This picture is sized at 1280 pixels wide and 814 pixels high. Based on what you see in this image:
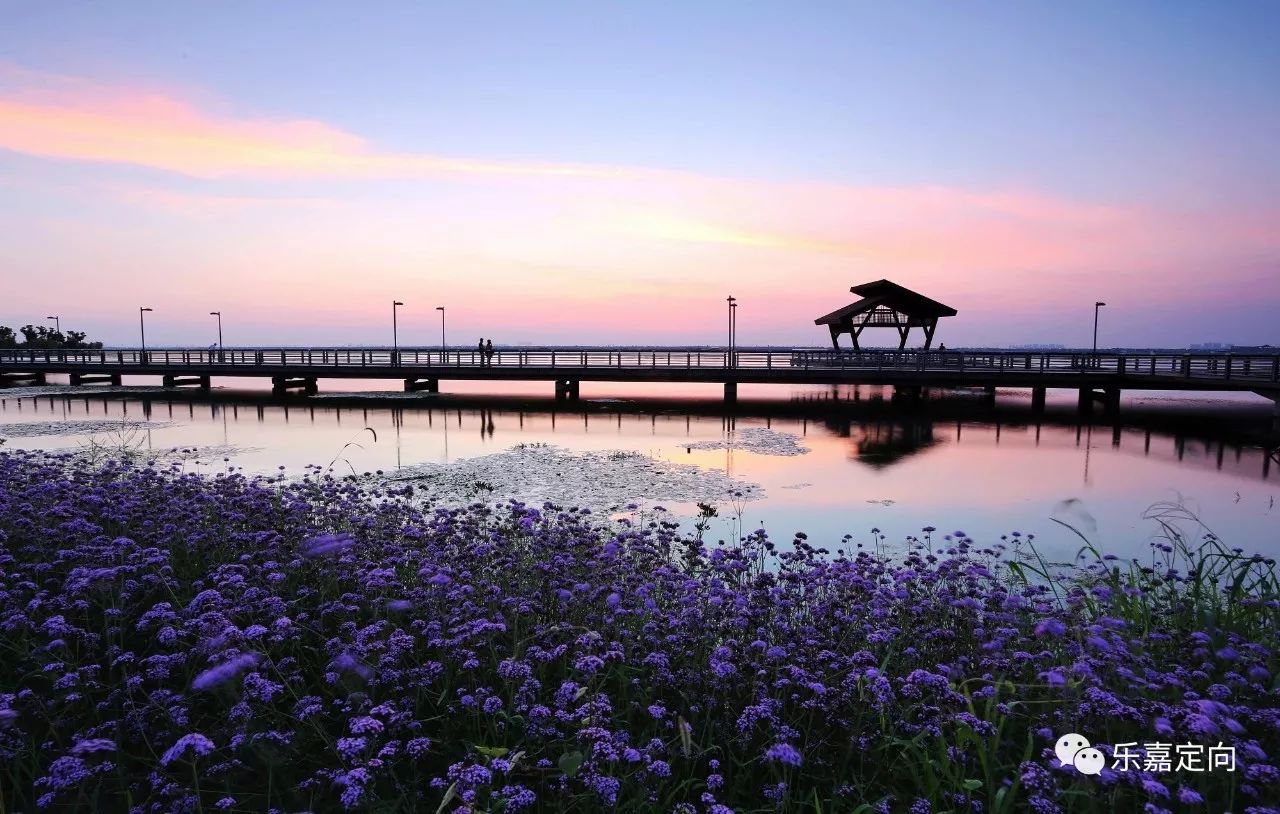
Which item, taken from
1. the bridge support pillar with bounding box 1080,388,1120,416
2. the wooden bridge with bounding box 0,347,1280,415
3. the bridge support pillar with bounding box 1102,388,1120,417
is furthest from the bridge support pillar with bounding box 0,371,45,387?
the bridge support pillar with bounding box 1102,388,1120,417

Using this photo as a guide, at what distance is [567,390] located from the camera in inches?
1462

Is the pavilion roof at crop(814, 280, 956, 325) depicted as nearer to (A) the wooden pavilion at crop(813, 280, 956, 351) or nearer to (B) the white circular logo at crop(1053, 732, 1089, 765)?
(A) the wooden pavilion at crop(813, 280, 956, 351)

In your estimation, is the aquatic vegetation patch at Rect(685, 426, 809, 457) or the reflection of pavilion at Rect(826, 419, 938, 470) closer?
the reflection of pavilion at Rect(826, 419, 938, 470)

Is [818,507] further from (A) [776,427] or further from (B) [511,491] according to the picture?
(A) [776,427]

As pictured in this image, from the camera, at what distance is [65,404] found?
32562 millimetres

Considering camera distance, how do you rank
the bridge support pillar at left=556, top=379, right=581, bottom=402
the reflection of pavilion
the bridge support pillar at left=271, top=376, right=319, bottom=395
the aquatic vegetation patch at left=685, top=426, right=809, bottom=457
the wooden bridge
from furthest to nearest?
the bridge support pillar at left=271, top=376, right=319, bottom=395 < the bridge support pillar at left=556, top=379, right=581, bottom=402 < the wooden bridge < the aquatic vegetation patch at left=685, top=426, right=809, bottom=457 < the reflection of pavilion

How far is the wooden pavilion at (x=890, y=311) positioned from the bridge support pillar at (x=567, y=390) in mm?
14728

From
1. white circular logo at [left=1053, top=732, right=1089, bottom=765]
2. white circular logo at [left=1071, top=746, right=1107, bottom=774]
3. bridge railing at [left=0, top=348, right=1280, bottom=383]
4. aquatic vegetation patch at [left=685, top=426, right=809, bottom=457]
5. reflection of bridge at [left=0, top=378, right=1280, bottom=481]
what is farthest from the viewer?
bridge railing at [left=0, top=348, right=1280, bottom=383]

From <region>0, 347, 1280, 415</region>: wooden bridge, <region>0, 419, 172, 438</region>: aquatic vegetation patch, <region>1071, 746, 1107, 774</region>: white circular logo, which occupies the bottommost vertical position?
<region>0, 419, 172, 438</region>: aquatic vegetation patch

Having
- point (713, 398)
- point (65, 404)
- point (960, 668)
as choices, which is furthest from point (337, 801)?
point (65, 404)

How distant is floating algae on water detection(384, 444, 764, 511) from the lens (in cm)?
1258

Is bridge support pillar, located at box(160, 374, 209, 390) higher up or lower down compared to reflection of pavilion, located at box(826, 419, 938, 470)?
higher up

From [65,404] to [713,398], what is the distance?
3150 cm

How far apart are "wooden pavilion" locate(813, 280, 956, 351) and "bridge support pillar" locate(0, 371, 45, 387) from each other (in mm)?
53252
